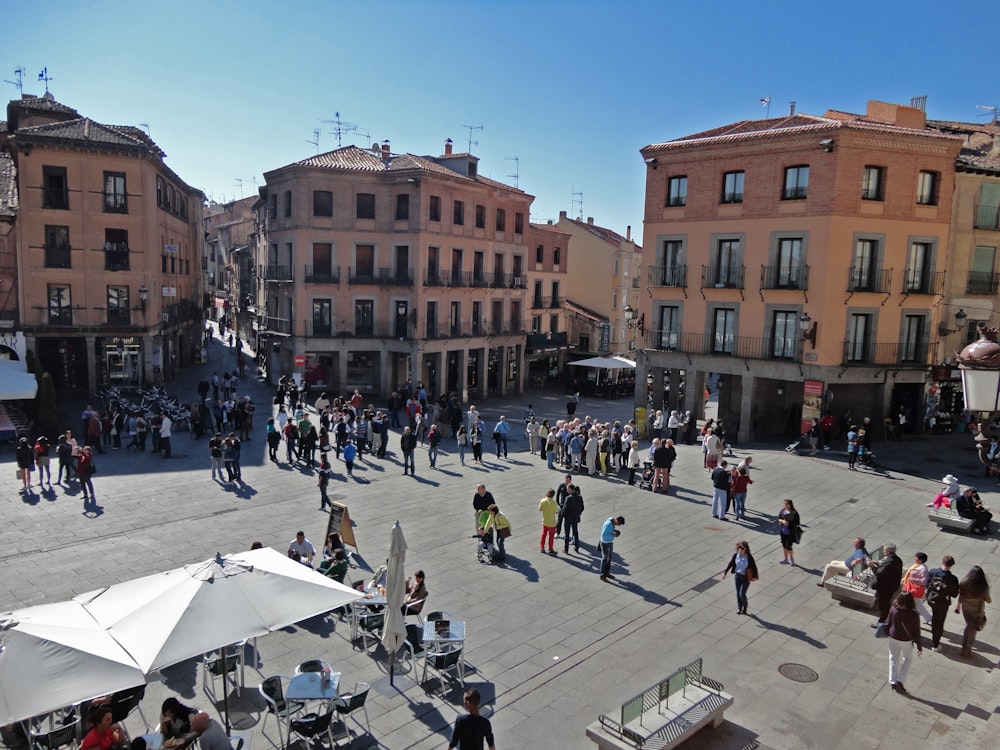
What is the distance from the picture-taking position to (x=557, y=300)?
178 feet

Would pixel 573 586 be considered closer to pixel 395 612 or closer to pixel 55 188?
pixel 395 612

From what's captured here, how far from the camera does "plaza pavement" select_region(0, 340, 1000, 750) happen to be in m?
9.96

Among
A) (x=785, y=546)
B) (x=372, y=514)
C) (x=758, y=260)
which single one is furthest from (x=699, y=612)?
(x=758, y=260)

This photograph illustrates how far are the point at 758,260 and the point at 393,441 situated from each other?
632 inches

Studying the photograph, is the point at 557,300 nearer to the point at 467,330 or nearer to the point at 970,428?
the point at 467,330

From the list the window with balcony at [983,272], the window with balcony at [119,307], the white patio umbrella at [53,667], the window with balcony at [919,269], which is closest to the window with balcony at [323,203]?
the window with balcony at [119,307]

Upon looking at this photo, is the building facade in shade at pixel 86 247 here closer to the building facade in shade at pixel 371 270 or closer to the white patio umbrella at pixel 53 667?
the building facade in shade at pixel 371 270

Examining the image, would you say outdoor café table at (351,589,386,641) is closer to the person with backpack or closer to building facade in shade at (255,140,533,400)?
the person with backpack

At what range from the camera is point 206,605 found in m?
8.60

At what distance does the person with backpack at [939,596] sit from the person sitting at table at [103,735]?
1155 cm

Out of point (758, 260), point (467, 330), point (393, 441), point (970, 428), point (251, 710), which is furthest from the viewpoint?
point (467, 330)

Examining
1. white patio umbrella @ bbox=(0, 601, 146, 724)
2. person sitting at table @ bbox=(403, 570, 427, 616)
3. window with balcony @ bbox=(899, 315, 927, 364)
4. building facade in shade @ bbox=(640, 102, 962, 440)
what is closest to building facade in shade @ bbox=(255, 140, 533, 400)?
building facade in shade @ bbox=(640, 102, 962, 440)

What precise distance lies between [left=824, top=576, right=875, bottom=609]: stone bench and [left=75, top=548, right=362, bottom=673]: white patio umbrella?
29.9 ft

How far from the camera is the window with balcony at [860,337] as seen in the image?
29016 mm
